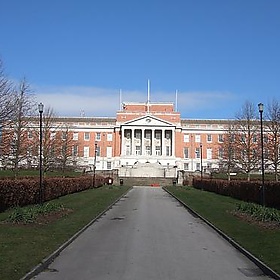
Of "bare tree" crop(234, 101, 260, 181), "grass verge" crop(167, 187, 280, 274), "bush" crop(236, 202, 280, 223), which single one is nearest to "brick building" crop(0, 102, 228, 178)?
"bare tree" crop(234, 101, 260, 181)

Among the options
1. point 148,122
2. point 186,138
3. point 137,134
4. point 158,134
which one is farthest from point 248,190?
point 186,138

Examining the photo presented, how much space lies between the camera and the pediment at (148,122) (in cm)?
11950

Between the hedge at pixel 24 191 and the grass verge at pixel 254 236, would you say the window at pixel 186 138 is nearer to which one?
the hedge at pixel 24 191

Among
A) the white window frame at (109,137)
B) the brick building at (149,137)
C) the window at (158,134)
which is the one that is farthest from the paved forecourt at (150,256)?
the white window frame at (109,137)

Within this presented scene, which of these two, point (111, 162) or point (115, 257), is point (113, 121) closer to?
point (111, 162)

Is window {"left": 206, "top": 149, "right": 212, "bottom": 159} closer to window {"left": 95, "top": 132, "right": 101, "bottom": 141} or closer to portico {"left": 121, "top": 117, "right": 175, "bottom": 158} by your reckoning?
portico {"left": 121, "top": 117, "right": 175, "bottom": 158}

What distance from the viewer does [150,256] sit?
39.1ft

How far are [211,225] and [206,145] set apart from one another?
105715 millimetres

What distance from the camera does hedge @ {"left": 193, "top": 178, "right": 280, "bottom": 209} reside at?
89.0ft

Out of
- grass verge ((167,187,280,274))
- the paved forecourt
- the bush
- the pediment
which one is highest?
the pediment

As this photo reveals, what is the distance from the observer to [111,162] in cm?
12312

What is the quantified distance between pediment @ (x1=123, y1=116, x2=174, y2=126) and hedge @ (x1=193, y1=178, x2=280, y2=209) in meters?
65.7

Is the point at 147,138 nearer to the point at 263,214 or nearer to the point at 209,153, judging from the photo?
the point at 209,153

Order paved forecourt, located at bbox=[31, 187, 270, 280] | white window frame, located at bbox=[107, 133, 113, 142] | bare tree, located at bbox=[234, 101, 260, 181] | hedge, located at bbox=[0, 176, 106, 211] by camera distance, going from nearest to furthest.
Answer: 1. paved forecourt, located at bbox=[31, 187, 270, 280]
2. hedge, located at bbox=[0, 176, 106, 211]
3. bare tree, located at bbox=[234, 101, 260, 181]
4. white window frame, located at bbox=[107, 133, 113, 142]
